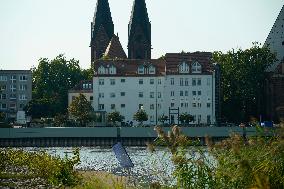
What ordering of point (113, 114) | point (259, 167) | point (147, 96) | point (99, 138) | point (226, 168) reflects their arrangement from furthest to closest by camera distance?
point (147, 96), point (113, 114), point (99, 138), point (226, 168), point (259, 167)

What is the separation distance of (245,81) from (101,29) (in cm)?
3488

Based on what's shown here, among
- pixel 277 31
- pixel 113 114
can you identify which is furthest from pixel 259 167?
pixel 277 31

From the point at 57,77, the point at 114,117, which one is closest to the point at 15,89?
the point at 57,77

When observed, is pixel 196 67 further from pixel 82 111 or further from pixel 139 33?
pixel 139 33

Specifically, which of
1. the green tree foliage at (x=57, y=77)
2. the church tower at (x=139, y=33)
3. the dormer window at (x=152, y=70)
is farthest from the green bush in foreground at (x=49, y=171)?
the green tree foliage at (x=57, y=77)

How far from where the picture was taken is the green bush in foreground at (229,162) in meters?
10.1

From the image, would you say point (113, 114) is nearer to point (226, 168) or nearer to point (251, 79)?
point (251, 79)

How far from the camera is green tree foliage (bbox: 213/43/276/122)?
99000 mm

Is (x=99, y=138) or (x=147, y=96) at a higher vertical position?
(x=147, y=96)

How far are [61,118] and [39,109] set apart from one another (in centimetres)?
2036

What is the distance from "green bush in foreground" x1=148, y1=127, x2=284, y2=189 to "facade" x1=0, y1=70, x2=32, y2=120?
12391 centimetres

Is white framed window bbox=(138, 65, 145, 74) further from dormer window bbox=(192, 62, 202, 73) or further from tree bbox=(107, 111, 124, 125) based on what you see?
tree bbox=(107, 111, 124, 125)

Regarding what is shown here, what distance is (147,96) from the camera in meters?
97.9

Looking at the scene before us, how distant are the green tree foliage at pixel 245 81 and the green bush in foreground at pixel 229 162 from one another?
290ft
